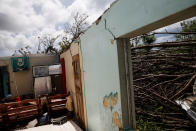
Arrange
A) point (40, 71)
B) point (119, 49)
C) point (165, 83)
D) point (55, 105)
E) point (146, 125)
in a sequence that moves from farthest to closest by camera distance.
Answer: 1. point (40, 71)
2. point (55, 105)
3. point (165, 83)
4. point (146, 125)
5. point (119, 49)

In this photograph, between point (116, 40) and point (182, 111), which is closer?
point (116, 40)

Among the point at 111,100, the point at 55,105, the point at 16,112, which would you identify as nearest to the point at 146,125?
the point at 111,100

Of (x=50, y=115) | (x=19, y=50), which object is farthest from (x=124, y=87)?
(x=19, y=50)

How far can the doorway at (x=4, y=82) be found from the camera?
23.0 ft

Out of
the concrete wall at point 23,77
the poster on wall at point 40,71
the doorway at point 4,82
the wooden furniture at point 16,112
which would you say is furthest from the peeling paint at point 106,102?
the doorway at point 4,82

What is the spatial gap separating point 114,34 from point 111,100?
1.02 m

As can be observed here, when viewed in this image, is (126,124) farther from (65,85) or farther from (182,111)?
(65,85)

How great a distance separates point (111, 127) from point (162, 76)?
3139 mm

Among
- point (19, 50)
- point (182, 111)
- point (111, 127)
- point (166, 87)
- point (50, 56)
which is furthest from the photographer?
point (19, 50)

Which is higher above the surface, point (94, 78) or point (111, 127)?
point (94, 78)

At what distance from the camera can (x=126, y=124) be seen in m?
1.71

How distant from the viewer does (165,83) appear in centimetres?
431

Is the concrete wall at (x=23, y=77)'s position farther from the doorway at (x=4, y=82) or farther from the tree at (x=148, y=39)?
the tree at (x=148, y=39)

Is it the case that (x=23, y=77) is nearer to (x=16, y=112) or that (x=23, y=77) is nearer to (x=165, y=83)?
(x=16, y=112)
